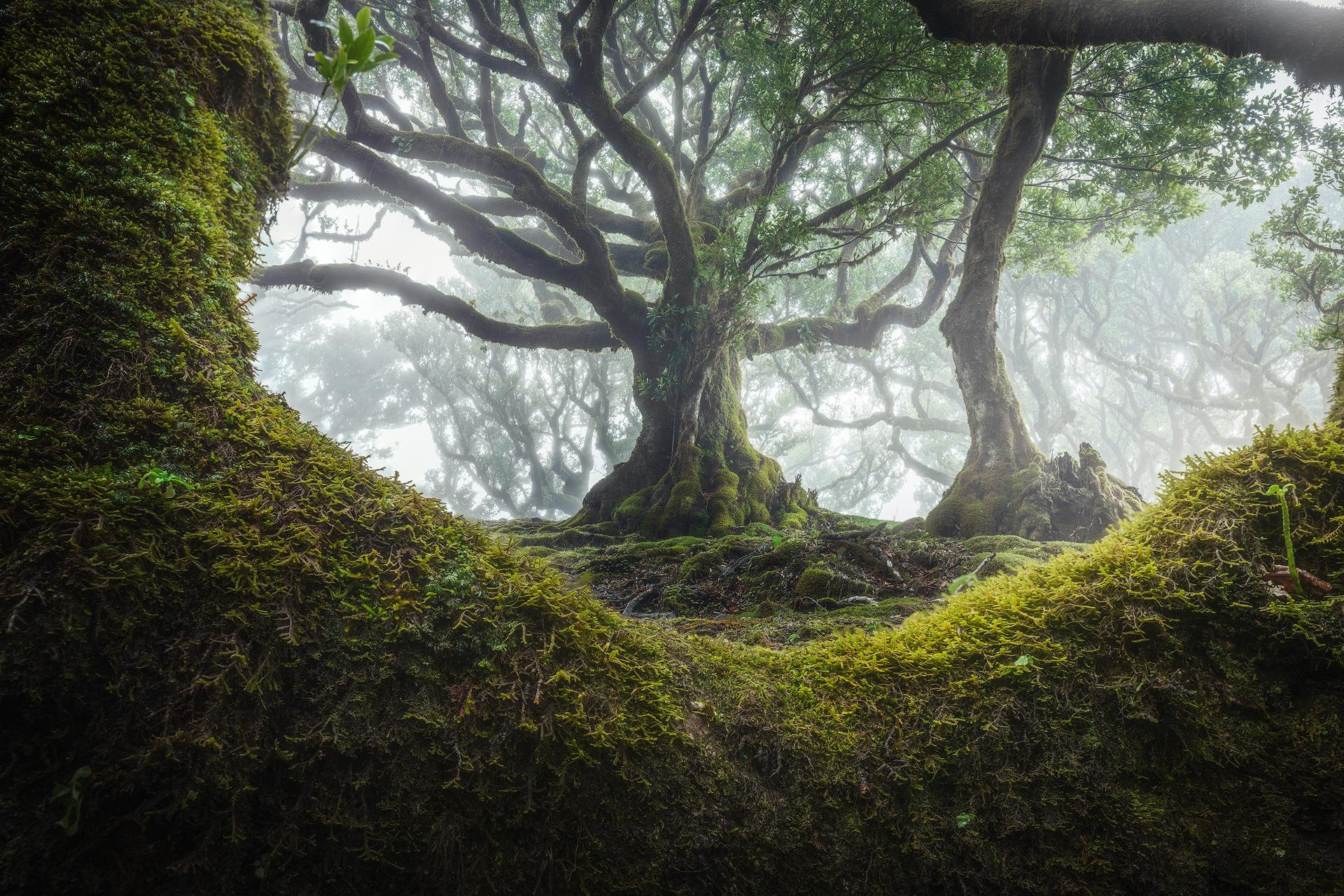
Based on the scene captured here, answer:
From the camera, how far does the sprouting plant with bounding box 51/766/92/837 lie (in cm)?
94

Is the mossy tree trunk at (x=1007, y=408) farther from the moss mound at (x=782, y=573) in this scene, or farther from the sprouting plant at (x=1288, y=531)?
the sprouting plant at (x=1288, y=531)

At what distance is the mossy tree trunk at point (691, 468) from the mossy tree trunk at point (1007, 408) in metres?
2.77

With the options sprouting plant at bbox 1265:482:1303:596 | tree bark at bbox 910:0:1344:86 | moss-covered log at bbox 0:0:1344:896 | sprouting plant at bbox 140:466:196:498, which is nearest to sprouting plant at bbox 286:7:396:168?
moss-covered log at bbox 0:0:1344:896

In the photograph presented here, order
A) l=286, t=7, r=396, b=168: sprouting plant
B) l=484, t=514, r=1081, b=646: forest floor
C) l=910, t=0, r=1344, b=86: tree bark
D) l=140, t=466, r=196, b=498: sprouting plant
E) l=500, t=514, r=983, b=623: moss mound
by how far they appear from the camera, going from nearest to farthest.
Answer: l=140, t=466, r=196, b=498: sprouting plant → l=286, t=7, r=396, b=168: sprouting plant → l=484, t=514, r=1081, b=646: forest floor → l=910, t=0, r=1344, b=86: tree bark → l=500, t=514, r=983, b=623: moss mound

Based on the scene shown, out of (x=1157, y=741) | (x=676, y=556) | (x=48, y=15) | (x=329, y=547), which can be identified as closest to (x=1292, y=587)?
(x=1157, y=741)

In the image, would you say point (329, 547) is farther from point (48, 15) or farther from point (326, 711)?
point (48, 15)

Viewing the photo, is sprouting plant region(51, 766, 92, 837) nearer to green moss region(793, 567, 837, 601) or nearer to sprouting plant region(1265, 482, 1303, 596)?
sprouting plant region(1265, 482, 1303, 596)

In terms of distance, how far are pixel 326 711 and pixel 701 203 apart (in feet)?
38.3

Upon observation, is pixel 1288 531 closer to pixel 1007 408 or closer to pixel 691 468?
pixel 691 468

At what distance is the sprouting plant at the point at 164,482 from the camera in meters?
1.27

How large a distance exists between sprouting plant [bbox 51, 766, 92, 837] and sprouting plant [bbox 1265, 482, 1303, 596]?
2.74 m

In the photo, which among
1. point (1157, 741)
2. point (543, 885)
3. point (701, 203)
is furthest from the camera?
point (701, 203)

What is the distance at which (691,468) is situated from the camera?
886cm

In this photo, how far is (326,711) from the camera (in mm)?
1217
